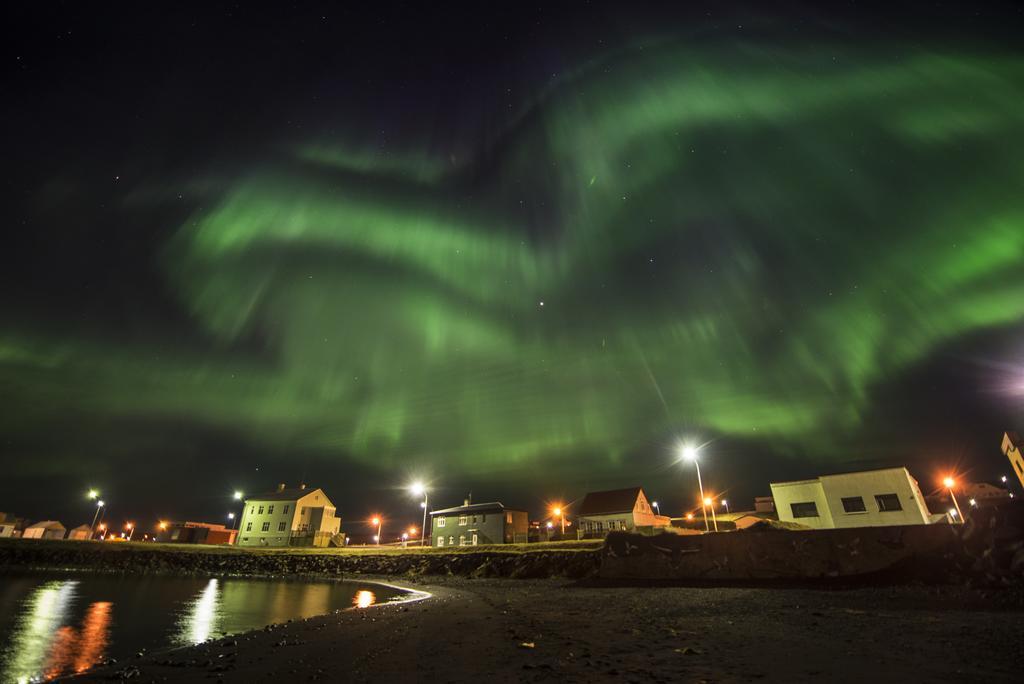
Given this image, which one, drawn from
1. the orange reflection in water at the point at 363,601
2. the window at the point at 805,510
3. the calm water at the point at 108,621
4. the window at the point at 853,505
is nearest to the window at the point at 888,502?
the window at the point at 853,505

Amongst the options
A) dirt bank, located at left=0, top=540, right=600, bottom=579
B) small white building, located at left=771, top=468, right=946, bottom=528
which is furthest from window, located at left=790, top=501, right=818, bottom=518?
dirt bank, located at left=0, top=540, right=600, bottom=579

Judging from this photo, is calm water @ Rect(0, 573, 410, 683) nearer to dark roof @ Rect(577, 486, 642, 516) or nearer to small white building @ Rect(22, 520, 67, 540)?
dark roof @ Rect(577, 486, 642, 516)

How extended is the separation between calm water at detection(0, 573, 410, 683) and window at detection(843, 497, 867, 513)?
165ft

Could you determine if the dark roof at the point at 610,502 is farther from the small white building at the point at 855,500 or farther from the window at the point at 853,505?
the window at the point at 853,505

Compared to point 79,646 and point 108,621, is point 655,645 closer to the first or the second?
point 79,646

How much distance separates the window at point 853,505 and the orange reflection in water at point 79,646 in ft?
195

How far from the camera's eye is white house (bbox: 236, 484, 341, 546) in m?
89.9

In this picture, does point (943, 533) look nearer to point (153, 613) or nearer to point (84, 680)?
point (84, 680)

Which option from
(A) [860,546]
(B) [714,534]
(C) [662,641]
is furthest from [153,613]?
(A) [860,546]

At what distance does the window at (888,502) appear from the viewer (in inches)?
1740

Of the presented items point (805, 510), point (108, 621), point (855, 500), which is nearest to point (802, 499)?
point (805, 510)

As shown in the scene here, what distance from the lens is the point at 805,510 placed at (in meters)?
49.1

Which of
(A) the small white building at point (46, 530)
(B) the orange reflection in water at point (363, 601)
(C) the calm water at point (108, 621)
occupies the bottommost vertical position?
(B) the orange reflection in water at point (363, 601)

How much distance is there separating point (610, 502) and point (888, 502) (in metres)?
39.7
